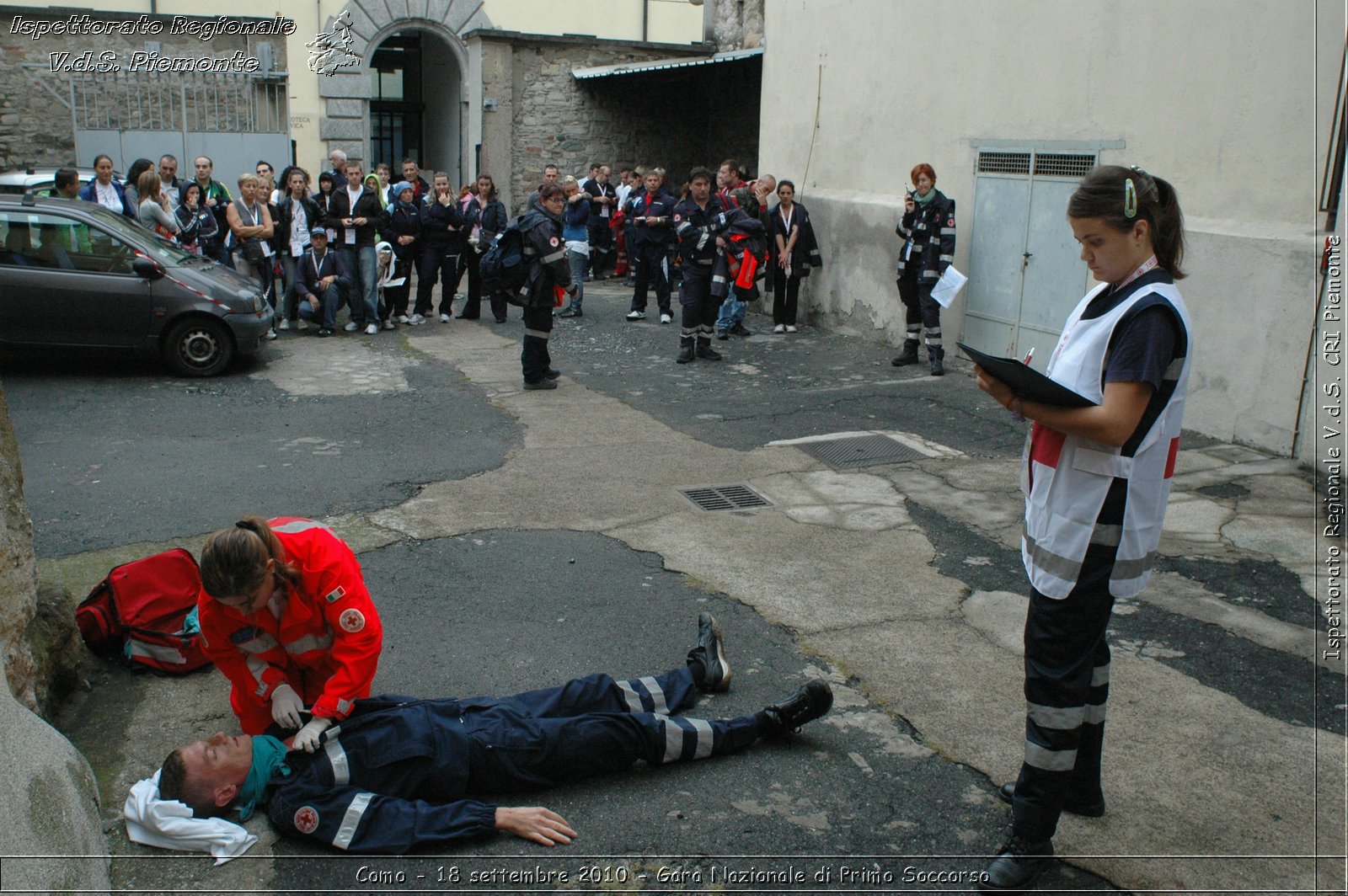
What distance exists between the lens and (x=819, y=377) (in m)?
10.8

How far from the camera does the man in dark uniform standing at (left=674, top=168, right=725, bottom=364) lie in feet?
37.1

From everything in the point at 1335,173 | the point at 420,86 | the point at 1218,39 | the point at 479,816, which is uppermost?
the point at 420,86

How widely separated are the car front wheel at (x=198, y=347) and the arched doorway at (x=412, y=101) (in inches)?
574

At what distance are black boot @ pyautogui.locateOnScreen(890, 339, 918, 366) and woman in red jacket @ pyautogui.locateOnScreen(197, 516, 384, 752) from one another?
825 centimetres

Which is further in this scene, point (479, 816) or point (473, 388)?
point (473, 388)

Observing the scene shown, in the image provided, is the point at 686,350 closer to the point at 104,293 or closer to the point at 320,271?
the point at 320,271

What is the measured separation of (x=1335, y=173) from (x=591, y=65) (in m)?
17.1

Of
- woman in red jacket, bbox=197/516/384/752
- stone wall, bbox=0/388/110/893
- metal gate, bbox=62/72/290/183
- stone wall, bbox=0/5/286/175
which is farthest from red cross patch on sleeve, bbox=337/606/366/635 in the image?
stone wall, bbox=0/5/286/175

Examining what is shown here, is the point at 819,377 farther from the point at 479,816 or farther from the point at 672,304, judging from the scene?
the point at 479,816


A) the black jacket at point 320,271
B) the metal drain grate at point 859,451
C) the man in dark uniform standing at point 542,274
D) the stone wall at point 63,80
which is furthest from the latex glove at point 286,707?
the stone wall at point 63,80

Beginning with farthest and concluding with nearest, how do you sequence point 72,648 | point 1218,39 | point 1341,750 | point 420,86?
point 420,86, point 1218,39, point 72,648, point 1341,750

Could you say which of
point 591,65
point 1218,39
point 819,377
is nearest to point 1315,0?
point 1218,39

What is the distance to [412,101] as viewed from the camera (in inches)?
1043

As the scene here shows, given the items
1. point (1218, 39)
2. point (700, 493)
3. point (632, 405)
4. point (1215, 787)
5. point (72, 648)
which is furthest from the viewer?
point (632, 405)
